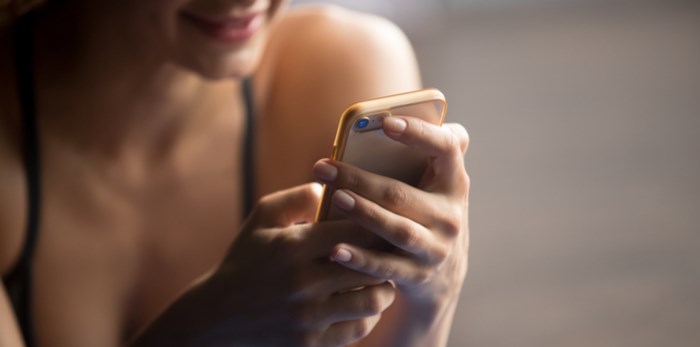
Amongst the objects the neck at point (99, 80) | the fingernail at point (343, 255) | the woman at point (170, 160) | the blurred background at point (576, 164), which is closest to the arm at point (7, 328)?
the woman at point (170, 160)

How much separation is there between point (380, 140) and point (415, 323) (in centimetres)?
18

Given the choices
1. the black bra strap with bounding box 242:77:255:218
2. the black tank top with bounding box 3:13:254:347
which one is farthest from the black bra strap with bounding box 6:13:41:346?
the black bra strap with bounding box 242:77:255:218

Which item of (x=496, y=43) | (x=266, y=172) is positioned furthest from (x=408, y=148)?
(x=496, y=43)

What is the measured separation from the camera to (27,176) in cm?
89

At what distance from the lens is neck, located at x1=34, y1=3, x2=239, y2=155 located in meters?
0.90

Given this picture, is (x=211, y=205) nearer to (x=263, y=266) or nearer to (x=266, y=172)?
(x=266, y=172)

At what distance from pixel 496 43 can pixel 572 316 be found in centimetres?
165

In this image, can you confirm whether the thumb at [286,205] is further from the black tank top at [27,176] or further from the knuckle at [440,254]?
the black tank top at [27,176]

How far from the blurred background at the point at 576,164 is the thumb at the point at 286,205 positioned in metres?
0.62

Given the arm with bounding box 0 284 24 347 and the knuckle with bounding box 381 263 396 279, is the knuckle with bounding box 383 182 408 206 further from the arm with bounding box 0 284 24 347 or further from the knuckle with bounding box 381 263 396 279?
the arm with bounding box 0 284 24 347

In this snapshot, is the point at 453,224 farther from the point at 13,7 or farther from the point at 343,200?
the point at 13,7

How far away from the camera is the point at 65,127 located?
92 centimetres

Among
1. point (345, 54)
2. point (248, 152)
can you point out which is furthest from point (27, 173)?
point (345, 54)

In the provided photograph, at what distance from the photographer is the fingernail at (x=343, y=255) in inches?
23.5
